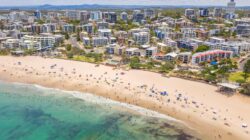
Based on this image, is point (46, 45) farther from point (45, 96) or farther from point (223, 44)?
point (223, 44)

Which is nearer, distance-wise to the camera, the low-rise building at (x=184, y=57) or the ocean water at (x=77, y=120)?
the ocean water at (x=77, y=120)

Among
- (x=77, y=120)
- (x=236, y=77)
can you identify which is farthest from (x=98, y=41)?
(x=77, y=120)

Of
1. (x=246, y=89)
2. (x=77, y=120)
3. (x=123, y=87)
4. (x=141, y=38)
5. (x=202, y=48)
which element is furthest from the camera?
(x=141, y=38)

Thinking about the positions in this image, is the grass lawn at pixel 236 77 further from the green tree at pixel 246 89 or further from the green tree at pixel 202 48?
the green tree at pixel 202 48

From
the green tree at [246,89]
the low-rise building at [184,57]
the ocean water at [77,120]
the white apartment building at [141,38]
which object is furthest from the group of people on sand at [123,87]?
the white apartment building at [141,38]

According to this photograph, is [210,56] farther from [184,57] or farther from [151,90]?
[151,90]

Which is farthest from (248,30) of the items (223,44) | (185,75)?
(185,75)
